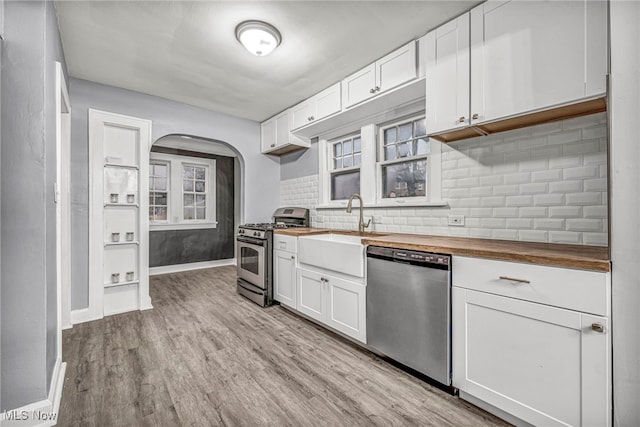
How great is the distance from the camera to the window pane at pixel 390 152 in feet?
9.83

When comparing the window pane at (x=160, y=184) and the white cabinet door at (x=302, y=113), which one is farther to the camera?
the window pane at (x=160, y=184)

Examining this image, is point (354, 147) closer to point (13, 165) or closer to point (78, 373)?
point (13, 165)

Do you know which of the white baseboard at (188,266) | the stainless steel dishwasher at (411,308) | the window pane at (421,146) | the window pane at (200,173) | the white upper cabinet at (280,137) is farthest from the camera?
the window pane at (200,173)

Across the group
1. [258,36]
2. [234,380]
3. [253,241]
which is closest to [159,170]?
[253,241]

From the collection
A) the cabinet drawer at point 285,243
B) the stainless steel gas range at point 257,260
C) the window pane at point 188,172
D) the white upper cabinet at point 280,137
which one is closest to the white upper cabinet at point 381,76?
the white upper cabinet at point 280,137

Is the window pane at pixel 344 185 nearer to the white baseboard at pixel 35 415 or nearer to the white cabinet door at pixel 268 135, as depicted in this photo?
the white cabinet door at pixel 268 135

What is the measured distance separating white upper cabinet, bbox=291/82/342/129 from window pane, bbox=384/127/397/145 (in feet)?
1.87

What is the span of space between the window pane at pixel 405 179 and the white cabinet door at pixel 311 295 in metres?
1.17

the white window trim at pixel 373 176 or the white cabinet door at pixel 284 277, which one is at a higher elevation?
the white window trim at pixel 373 176

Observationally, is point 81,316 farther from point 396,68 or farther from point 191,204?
point 396,68

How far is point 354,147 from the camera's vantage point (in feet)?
11.3

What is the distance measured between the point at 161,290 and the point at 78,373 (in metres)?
2.14

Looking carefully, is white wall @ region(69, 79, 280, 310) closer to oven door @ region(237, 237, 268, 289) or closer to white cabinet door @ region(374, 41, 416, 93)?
oven door @ region(237, 237, 268, 289)

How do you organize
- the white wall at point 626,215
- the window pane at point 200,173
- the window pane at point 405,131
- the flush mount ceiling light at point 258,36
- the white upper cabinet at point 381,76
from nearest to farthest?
1. the white wall at point 626,215
2. the flush mount ceiling light at point 258,36
3. the white upper cabinet at point 381,76
4. the window pane at point 405,131
5. the window pane at point 200,173
